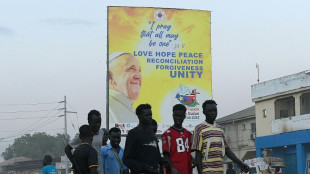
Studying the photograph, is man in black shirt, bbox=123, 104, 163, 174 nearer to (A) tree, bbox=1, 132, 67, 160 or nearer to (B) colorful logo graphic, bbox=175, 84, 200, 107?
(B) colorful logo graphic, bbox=175, 84, 200, 107

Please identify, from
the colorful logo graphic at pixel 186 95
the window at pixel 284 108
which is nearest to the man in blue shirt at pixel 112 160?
the colorful logo graphic at pixel 186 95

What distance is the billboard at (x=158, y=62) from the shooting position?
2588 centimetres

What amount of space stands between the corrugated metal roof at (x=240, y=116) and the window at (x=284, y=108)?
9049mm

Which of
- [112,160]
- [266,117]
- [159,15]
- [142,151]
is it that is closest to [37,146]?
[266,117]

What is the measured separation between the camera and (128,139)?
256 inches

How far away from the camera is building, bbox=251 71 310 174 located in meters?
33.3

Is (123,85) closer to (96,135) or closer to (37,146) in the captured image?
(96,135)

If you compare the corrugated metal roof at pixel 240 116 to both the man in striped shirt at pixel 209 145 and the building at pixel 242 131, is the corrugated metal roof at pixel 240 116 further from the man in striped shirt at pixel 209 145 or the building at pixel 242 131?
the man in striped shirt at pixel 209 145

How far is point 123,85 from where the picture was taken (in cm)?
2591

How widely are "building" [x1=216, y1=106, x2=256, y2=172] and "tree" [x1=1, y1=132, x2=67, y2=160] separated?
8973 cm

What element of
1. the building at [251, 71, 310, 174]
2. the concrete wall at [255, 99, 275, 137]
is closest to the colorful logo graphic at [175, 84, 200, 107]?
the building at [251, 71, 310, 174]

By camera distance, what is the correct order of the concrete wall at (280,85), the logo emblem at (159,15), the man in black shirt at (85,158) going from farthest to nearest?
the concrete wall at (280,85) → the logo emblem at (159,15) → the man in black shirt at (85,158)

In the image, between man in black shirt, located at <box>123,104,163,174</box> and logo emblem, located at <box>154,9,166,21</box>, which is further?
logo emblem, located at <box>154,9,166,21</box>

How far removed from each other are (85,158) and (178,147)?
146cm
